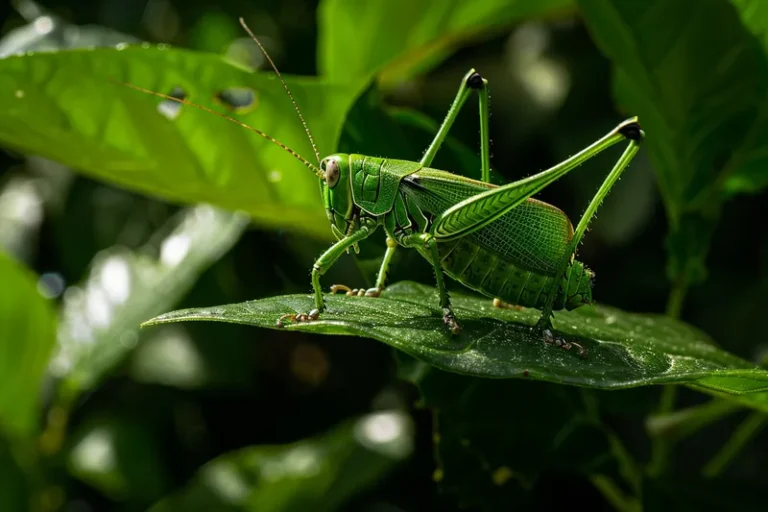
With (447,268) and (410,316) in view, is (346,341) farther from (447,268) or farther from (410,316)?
(410,316)

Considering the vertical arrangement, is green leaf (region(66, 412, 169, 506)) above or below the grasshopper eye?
below

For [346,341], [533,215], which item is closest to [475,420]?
[533,215]

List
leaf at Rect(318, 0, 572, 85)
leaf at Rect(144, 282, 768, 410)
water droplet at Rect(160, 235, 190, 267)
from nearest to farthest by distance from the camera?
leaf at Rect(144, 282, 768, 410)
leaf at Rect(318, 0, 572, 85)
water droplet at Rect(160, 235, 190, 267)

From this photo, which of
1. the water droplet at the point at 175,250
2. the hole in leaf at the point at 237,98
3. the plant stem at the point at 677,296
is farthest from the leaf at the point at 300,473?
the hole in leaf at the point at 237,98

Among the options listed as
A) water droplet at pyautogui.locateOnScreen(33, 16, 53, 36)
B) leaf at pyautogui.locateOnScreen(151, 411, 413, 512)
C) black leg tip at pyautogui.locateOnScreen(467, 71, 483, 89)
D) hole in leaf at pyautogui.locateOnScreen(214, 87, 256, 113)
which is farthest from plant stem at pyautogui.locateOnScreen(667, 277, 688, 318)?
water droplet at pyautogui.locateOnScreen(33, 16, 53, 36)

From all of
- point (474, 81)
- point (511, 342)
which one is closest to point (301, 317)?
point (511, 342)

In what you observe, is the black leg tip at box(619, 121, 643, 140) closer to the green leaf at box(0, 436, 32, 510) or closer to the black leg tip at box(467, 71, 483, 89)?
the black leg tip at box(467, 71, 483, 89)

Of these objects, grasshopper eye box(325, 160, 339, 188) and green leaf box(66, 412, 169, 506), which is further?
green leaf box(66, 412, 169, 506)

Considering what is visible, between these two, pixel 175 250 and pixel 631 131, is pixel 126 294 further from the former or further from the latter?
pixel 631 131
